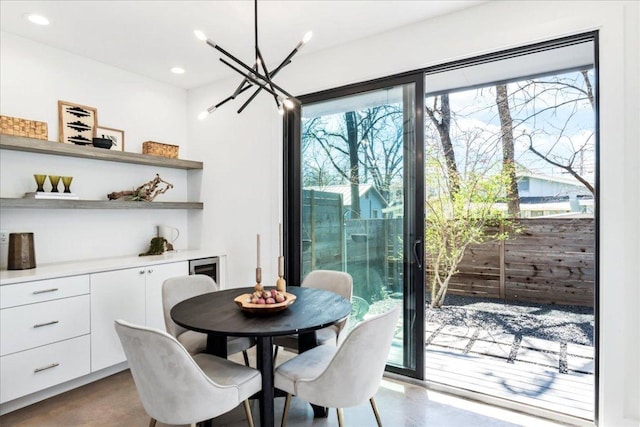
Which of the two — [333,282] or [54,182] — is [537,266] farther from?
[54,182]

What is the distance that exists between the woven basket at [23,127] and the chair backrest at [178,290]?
1577 millimetres

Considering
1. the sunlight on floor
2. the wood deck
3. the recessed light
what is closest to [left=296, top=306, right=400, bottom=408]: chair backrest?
the sunlight on floor

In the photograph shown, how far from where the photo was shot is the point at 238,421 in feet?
7.36

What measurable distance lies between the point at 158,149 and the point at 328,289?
89.8 inches

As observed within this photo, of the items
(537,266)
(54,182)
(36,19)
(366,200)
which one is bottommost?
(537,266)

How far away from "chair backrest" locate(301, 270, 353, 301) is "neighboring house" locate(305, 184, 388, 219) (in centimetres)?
56

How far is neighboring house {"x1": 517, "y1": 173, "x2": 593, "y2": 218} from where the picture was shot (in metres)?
3.97

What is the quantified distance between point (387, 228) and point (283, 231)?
1.01 meters

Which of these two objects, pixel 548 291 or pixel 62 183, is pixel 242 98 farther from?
pixel 548 291

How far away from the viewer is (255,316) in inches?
74.7

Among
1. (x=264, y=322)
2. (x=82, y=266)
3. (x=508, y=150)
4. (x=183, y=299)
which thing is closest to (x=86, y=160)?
(x=82, y=266)

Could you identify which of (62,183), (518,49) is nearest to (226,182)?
(62,183)
